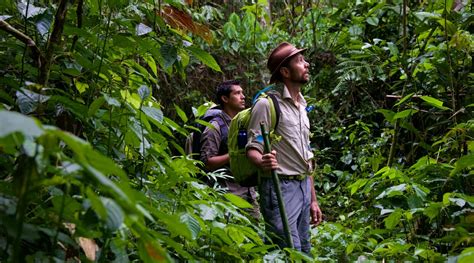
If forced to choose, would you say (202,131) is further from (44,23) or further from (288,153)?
(44,23)

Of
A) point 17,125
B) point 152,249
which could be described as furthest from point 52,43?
point 17,125

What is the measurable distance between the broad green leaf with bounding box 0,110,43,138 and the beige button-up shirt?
255 cm

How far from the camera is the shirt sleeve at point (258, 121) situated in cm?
330

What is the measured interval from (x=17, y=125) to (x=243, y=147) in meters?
2.73

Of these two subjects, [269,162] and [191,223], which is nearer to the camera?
[191,223]

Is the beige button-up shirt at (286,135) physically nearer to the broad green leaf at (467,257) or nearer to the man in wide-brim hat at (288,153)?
the man in wide-brim hat at (288,153)

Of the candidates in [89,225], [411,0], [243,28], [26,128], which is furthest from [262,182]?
[243,28]

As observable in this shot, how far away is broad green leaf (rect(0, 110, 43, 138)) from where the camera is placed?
27.9 inches

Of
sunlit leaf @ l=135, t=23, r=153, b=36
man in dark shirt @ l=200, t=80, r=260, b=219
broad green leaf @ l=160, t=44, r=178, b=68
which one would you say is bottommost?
man in dark shirt @ l=200, t=80, r=260, b=219

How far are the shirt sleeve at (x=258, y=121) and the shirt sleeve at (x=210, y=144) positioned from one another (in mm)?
817

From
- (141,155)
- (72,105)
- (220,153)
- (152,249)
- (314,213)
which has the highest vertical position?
(72,105)

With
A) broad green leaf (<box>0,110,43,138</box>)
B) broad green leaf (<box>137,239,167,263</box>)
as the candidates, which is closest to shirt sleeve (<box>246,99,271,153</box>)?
broad green leaf (<box>137,239,167,263</box>)

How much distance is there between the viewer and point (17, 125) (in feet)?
2.37

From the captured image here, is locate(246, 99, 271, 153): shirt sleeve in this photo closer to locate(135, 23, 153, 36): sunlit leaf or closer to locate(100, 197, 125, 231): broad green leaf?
locate(135, 23, 153, 36): sunlit leaf
